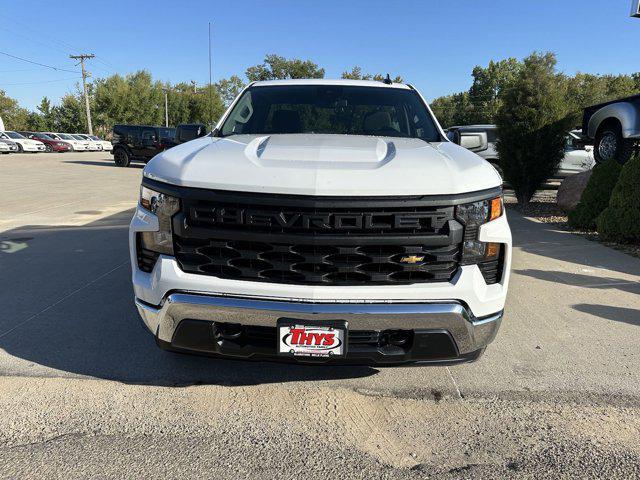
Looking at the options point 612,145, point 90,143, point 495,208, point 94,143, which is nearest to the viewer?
point 495,208

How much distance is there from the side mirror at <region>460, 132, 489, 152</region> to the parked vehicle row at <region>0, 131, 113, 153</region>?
36.6 meters

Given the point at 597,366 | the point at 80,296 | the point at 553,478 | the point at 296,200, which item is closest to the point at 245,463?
the point at 296,200

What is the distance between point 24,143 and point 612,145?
3717 cm

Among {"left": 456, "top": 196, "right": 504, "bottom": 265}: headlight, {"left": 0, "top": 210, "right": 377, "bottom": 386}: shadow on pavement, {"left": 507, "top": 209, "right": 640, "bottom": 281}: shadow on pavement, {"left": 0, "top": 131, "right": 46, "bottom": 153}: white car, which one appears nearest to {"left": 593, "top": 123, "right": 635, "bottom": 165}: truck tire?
{"left": 507, "top": 209, "right": 640, "bottom": 281}: shadow on pavement

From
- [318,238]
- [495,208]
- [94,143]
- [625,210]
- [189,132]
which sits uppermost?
[189,132]

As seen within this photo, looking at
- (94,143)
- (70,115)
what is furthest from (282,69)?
(70,115)

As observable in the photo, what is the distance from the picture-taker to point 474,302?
2.37 m

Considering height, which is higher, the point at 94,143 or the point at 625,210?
the point at 625,210

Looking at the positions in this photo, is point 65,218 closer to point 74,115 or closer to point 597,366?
point 597,366

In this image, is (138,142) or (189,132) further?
(138,142)

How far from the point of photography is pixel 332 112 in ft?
12.9

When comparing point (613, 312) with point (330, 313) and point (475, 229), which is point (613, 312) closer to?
point (475, 229)

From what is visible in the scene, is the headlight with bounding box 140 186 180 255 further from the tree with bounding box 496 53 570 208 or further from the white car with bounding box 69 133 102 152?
the white car with bounding box 69 133 102 152

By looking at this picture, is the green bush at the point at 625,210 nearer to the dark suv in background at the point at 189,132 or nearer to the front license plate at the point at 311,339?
the dark suv in background at the point at 189,132
